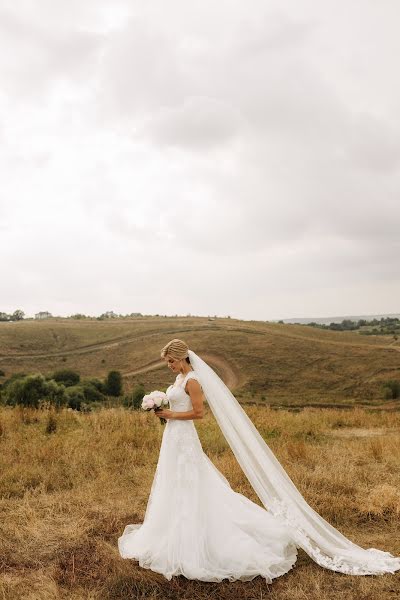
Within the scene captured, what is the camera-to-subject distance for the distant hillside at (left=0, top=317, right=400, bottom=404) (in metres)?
69.5

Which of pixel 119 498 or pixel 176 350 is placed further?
pixel 119 498

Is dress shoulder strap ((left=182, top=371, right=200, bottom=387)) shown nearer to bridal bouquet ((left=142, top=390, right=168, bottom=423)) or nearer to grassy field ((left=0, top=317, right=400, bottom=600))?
bridal bouquet ((left=142, top=390, right=168, bottom=423))

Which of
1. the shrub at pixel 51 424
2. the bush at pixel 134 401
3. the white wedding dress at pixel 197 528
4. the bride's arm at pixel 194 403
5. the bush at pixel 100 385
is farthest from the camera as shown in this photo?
the bush at pixel 100 385

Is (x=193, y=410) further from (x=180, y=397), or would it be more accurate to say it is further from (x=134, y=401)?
(x=134, y=401)

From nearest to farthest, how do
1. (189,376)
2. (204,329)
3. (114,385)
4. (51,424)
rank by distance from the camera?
(189,376) < (51,424) < (114,385) < (204,329)

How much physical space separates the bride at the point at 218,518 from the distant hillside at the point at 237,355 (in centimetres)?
5735

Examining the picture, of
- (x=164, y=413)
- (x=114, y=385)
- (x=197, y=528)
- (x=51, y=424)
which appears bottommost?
(x=114, y=385)

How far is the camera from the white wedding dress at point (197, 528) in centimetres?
519

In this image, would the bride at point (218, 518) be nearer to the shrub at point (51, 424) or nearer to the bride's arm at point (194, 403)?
the bride's arm at point (194, 403)

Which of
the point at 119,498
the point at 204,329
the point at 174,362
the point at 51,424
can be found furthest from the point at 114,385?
the point at 174,362

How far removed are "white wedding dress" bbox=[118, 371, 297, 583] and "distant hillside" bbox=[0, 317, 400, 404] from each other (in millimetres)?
57504

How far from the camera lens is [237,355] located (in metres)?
79.9

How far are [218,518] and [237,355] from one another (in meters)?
75.0

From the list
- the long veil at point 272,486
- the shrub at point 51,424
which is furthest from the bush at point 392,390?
the long veil at point 272,486
